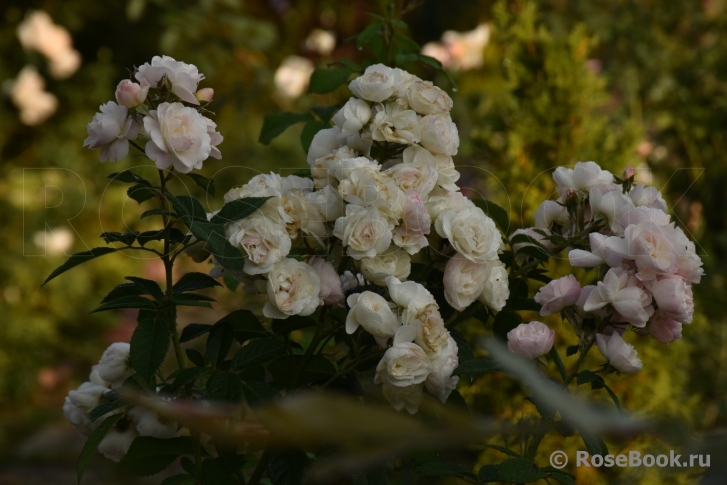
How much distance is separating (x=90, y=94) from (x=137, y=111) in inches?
170

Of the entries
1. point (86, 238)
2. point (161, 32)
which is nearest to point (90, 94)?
point (161, 32)

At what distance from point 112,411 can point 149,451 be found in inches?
3.9

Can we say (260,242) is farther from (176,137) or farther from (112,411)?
(112,411)

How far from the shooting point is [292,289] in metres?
0.93

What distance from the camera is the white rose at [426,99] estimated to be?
1015 millimetres

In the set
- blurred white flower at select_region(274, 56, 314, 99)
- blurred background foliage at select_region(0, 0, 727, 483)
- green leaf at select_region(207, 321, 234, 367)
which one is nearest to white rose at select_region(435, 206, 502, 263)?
green leaf at select_region(207, 321, 234, 367)

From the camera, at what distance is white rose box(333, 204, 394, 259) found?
Result: 0.92 m

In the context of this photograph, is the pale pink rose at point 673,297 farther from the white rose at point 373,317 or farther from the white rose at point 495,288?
the white rose at point 373,317

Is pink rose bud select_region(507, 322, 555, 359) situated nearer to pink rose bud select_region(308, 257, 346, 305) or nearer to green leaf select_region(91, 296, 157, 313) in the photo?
pink rose bud select_region(308, 257, 346, 305)

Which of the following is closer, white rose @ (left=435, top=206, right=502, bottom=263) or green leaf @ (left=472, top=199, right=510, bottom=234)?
white rose @ (left=435, top=206, right=502, bottom=263)

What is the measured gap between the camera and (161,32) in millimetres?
4984

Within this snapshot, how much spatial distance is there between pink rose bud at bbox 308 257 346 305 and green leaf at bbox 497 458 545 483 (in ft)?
0.99

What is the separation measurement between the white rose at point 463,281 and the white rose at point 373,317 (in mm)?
100

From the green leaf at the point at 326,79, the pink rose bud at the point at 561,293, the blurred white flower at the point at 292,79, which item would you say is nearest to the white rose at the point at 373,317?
the pink rose bud at the point at 561,293
